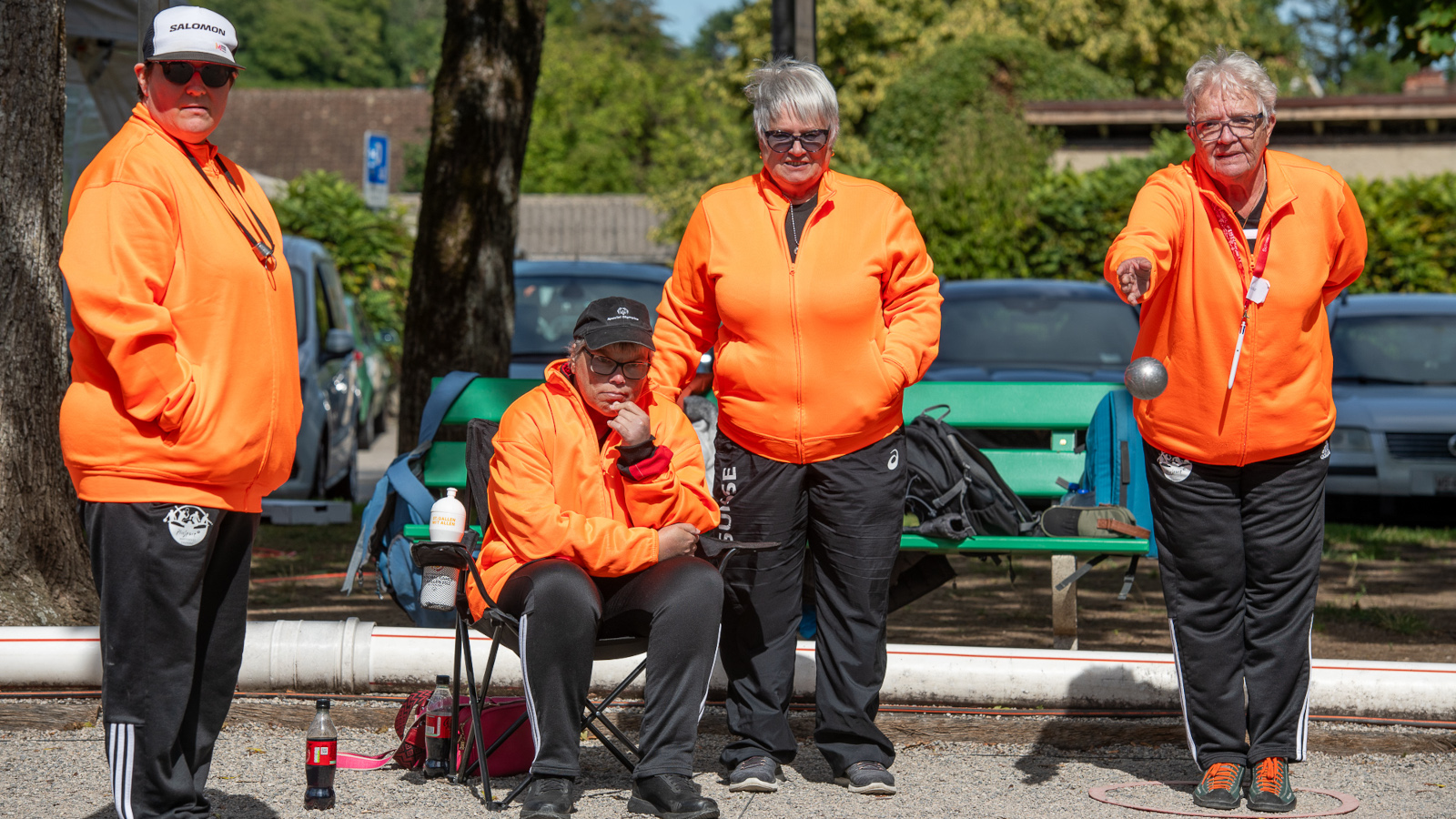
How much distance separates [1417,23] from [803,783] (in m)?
6.67

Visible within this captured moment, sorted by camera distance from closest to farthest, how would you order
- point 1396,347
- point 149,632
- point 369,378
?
1. point 149,632
2. point 1396,347
3. point 369,378

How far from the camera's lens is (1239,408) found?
14.3ft

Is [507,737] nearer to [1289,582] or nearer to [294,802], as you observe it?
[294,802]

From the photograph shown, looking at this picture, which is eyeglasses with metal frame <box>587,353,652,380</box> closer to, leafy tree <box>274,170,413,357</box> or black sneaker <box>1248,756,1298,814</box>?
black sneaker <box>1248,756,1298,814</box>

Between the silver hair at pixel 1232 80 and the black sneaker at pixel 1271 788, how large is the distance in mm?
1828

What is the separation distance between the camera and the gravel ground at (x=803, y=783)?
443cm

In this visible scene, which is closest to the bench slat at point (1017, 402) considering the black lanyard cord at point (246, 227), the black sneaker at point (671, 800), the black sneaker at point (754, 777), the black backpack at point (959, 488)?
the black backpack at point (959, 488)

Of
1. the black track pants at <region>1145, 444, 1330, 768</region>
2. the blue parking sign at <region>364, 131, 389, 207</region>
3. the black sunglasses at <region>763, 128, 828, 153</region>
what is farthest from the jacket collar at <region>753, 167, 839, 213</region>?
the blue parking sign at <region>364, 131, 389, 207</region>

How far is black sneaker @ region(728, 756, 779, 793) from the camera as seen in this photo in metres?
4.61

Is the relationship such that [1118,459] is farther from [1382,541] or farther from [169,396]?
[1382,541]

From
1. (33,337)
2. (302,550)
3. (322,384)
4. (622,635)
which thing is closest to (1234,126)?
(622,635)

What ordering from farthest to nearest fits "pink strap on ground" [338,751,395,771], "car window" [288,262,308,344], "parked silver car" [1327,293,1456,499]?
"car window" [288,262,308,344], "parked silver car" [1327,293,1456,499], "pink strap on ground" [338,751,395,771]

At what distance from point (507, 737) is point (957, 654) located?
1526mm

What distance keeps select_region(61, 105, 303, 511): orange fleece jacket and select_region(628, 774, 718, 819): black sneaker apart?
1.36m
